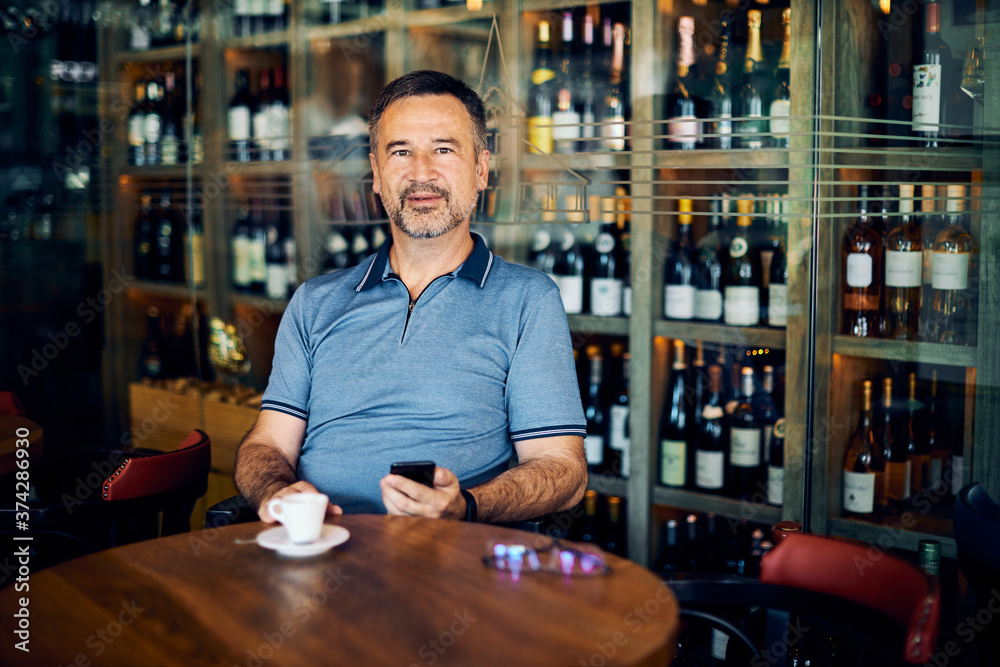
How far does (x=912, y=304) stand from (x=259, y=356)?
6.15ft

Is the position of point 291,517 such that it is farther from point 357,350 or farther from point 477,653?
point 357,350

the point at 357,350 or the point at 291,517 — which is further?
the point at 357,350

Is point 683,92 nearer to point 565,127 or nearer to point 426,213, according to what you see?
point 565,127

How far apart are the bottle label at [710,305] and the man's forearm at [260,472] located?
37.6 inches

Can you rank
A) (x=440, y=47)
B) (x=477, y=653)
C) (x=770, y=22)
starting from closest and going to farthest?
(x=477, y=653) < (x=770, y=22) < (x=440, y=47)

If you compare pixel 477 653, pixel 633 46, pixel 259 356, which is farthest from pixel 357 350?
pixel 259 356

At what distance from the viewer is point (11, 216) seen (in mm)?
2512

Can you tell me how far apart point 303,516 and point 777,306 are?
1.24 metres

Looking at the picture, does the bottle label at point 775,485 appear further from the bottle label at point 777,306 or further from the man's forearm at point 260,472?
the man's forearm at point 260,472

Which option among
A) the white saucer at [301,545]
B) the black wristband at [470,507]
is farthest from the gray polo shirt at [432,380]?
the white saucer at [301,545]

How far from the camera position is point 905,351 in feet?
5.43

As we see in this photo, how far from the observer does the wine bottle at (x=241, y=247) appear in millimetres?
2734

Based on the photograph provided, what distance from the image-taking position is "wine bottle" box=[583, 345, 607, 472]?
212cm

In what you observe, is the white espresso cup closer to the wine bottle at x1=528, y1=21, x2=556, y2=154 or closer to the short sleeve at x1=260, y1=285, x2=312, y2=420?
the short sleeve at x1=260, y1=285, x2=312, y2=420
